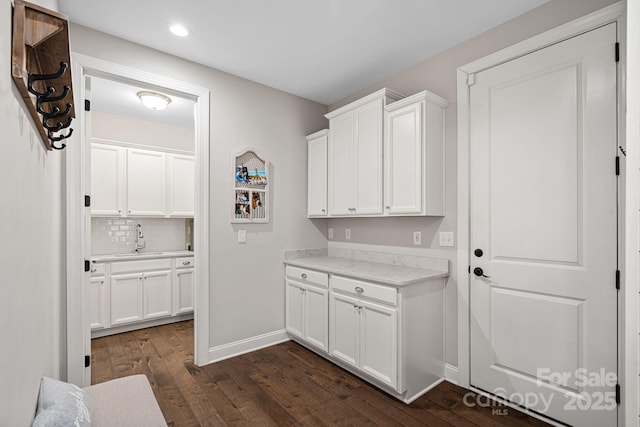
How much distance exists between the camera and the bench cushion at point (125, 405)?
1289 millimetres

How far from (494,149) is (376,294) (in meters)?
1.38

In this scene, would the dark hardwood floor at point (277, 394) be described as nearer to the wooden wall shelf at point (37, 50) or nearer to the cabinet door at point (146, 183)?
the cabinet door at point (146, 183)

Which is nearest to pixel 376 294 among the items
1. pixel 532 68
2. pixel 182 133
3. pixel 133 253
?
→ pixel 532 68

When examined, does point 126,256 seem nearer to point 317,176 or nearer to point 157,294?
Result: point 157,294

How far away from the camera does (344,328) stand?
2613 mm

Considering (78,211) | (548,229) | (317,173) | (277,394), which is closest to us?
(548,229)

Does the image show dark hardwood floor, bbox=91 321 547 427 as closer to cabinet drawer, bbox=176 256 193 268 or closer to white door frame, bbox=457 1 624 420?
white door frame, bbox=457 1 624 420

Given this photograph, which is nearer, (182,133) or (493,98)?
(493,98)

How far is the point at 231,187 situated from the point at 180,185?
166cm

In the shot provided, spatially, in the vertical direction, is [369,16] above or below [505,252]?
above

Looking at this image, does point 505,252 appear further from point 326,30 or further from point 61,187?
point 61,187

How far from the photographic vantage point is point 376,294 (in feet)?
7.68

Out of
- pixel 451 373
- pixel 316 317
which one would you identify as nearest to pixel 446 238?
pixel 451 373

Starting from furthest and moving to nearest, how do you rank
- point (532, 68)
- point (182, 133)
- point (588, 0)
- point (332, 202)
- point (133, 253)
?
point (182, 133), point (133, 253), point (332, 202), point (532, 68), point (588, 0)
